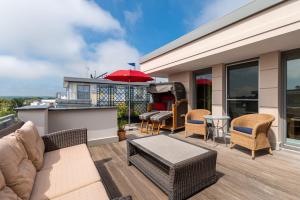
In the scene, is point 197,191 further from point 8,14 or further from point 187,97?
point 8,14

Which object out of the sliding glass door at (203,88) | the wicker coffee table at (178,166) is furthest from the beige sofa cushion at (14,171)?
the sliding glass door at (203,88)

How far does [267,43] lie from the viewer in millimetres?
3115

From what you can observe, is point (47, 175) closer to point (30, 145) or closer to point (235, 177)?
point (30, 145)

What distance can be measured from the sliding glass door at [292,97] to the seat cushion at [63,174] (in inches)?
174

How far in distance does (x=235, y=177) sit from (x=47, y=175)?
2.65 m

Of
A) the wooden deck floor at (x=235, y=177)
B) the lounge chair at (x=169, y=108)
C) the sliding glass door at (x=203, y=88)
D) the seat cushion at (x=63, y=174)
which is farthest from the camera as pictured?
the sliding glass door at (x=203, y=88)

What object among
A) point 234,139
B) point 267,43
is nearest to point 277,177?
point 234,139

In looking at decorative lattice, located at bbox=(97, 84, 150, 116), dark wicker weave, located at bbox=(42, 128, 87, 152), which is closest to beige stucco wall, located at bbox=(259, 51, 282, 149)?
dark wicker weave, located at bbox=(42, 128, 87, 152)

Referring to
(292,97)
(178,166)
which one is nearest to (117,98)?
(178,166)

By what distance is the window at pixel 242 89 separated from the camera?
4270 millimetres

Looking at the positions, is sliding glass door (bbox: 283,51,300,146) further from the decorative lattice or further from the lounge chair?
the decorative lattice

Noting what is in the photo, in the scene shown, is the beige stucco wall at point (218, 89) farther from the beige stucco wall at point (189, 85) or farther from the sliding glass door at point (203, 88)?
the beige stucco wall at point (189, 85)

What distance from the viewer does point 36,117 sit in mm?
3062

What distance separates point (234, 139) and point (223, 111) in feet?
4.92
